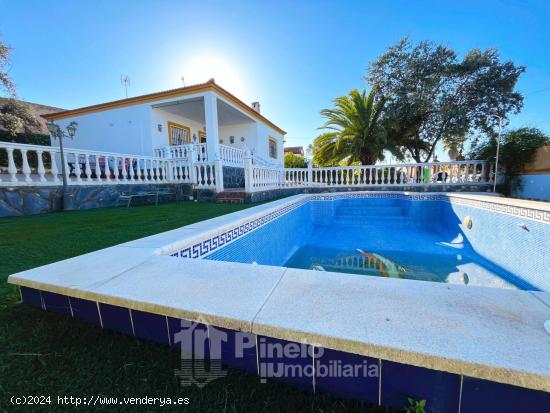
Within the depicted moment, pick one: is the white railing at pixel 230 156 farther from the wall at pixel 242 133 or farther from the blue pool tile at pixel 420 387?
the blue pool tile at pixel 420 387

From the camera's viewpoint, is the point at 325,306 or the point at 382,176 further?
the point at 382,176

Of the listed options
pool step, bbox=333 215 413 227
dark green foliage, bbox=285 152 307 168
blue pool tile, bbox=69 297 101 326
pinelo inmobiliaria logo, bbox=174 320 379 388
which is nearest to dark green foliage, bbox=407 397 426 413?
pinelo inmobiliaria logo, bbox=174 320 379 388

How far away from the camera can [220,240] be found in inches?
95.6

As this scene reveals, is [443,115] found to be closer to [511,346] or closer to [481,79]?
[481,79]

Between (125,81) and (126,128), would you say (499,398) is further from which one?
(125,81)

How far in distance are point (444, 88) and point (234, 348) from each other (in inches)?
483

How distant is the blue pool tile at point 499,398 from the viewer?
592 millimetres

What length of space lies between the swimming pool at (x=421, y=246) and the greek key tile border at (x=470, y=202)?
46mm

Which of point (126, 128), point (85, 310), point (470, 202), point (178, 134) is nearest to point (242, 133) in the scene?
point (178, 134)

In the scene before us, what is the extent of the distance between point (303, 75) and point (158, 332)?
1352 cm

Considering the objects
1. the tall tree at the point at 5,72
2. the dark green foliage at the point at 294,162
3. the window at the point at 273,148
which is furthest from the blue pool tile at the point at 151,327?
the dark green foliage at the point at 294,162

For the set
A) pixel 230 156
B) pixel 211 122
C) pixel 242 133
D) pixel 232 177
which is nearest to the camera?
pixel 211 122

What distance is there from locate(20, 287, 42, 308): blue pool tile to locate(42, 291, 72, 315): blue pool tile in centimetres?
5

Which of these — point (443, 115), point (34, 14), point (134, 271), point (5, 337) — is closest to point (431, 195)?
point (443, 115)
